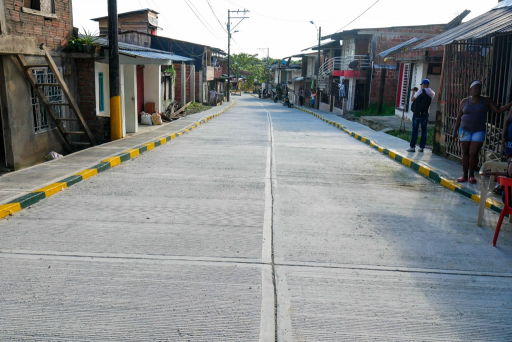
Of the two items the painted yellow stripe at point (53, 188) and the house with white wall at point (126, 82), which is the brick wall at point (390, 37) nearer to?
the house with white wall at point (126, 82)

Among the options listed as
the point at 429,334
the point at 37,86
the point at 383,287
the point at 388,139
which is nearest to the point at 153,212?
the point at 383,287

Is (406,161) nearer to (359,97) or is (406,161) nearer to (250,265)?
(250,265)

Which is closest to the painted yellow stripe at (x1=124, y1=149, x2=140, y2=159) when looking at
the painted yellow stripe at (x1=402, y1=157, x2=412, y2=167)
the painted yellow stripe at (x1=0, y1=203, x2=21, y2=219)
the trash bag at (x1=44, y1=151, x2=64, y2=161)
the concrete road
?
the trash bag at (x1=44, y1=151, x2=64, y2=161)

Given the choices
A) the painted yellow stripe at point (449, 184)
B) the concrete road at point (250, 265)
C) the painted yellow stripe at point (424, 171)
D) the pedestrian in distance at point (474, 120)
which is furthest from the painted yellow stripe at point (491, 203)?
the painted yellow stripe at point (424, 171)

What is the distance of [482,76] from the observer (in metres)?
9.88

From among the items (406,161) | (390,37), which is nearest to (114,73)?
(406,161)

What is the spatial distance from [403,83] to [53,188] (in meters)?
21.9

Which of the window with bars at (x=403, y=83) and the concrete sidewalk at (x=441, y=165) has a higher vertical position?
the window with bars at (x=403, y=83)

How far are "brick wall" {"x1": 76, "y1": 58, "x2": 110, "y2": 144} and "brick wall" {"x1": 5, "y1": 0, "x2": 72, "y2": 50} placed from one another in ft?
2.93

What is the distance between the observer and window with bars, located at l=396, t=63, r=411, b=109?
81.4ft

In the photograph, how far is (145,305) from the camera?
144 inches

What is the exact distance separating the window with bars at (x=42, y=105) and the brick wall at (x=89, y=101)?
0.74 meters

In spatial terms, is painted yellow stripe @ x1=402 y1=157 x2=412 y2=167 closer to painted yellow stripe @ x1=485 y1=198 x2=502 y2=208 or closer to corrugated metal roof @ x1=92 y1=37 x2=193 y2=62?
painted yellow stripe @ x1=485 y1=198 x2=502 y2=208

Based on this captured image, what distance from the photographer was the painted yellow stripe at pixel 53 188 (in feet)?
22.9
